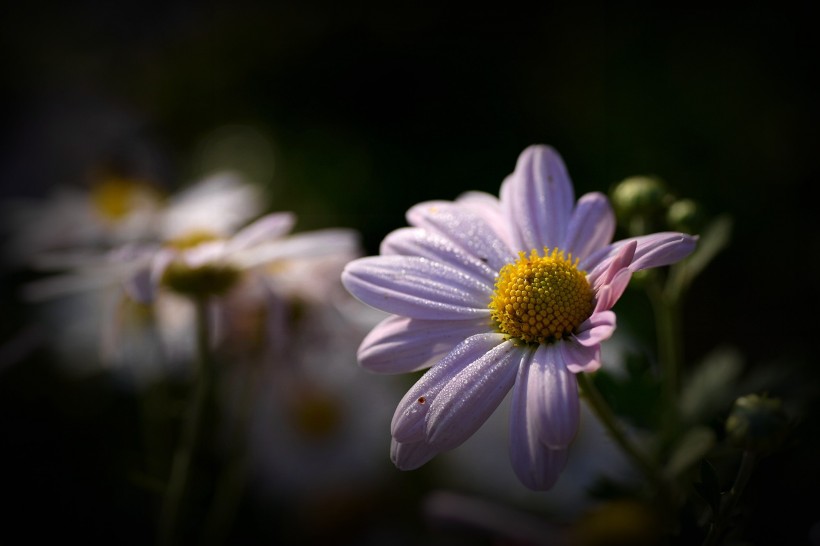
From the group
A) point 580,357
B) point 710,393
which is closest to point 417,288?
point 580,357

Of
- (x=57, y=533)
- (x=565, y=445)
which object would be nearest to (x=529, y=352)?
(x=565, y=445)

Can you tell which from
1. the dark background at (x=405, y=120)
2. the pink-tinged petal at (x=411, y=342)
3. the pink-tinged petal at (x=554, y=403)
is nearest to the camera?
the pink-tinged petal at (x=554, y=403)

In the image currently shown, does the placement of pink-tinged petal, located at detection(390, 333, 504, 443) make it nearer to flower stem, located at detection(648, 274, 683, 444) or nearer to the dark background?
flower stem, located at detection(648, 274, 683, 444)

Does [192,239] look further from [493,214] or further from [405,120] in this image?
Result: [405,120]

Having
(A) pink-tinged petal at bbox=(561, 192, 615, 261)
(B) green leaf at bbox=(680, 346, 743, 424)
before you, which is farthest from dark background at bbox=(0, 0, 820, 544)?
(A) pink-tinged petal at bbox=(561, 192, 615, 261)

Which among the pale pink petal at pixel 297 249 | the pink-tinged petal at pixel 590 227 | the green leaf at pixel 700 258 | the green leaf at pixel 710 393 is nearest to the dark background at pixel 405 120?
the green leaf at pixel 710 393

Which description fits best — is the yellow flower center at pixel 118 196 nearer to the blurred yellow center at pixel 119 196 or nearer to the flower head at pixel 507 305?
the blurred yellow center at pixel 119 196
